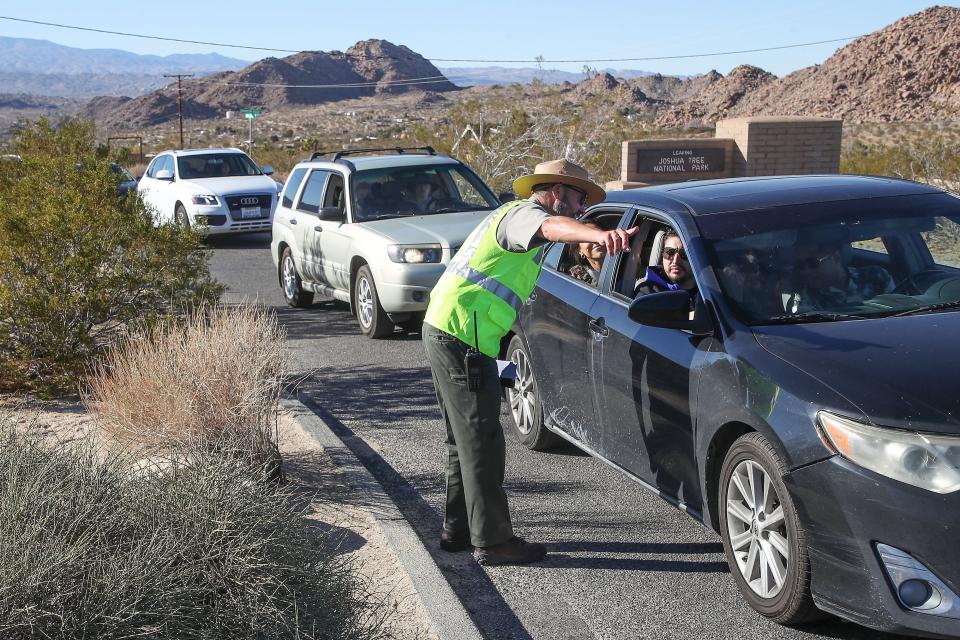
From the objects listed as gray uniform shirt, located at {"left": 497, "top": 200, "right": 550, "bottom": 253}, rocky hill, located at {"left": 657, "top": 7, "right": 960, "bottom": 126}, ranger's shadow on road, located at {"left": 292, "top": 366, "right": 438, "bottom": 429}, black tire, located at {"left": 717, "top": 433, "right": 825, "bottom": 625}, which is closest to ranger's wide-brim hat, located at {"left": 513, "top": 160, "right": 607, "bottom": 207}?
gray uniform shirt, located at {"left": 497, "top": 200, "right": 550, "bottom": 253}

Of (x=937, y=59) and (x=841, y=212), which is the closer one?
(x=841, y=212)

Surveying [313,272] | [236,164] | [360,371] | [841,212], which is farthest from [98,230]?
[236,164]

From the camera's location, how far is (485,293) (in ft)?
16.5

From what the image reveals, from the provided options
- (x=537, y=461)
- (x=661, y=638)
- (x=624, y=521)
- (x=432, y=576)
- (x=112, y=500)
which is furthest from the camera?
(x=537, y=461)

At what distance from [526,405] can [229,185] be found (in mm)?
15012

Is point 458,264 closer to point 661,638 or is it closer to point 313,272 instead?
point 661,638

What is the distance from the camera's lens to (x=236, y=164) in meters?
22.1

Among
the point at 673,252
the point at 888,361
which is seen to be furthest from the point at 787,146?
the point at 888,361

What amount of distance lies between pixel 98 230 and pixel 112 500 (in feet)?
17.7

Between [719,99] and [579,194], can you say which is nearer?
[579,194]

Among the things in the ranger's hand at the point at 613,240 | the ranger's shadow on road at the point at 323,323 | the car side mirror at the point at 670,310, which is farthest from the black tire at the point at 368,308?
the ranger's hand at the point at 613,240

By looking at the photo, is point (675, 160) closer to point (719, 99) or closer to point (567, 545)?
point (567, 545)

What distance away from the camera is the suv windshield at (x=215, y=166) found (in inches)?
850

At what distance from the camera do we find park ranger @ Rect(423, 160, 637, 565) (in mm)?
4992
